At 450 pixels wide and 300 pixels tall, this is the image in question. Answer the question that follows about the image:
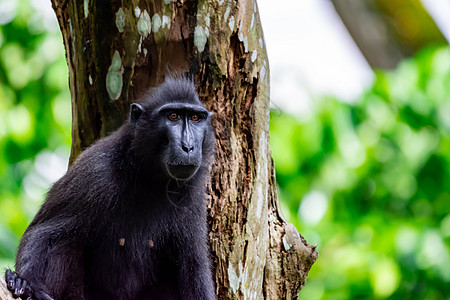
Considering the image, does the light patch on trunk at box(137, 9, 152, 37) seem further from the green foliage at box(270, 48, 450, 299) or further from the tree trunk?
the tree trunk

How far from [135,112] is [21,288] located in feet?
Result: 5.19

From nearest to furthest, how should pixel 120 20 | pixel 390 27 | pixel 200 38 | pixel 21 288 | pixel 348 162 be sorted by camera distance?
pixel 21 288 < pixel 200 38 < pixel 120 20 < pixel 348 162 < pixel 390 27

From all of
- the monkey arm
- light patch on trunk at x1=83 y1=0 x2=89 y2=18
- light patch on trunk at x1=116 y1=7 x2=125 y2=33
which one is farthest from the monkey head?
light patch on trunk at x1=83 y1=0 x2=89 y2=18

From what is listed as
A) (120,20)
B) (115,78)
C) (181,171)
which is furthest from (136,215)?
(120,20)

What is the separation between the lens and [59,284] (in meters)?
4.79

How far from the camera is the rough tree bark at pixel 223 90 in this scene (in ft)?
17.2

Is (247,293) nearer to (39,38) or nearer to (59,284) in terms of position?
(59,284)

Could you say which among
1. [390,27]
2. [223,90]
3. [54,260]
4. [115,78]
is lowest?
[54,260]

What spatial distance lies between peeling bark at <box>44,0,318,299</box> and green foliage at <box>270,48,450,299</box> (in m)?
2.78

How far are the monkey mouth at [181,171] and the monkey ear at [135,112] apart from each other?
527 mm

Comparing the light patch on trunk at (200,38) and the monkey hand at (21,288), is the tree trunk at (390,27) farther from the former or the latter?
the monkey hand at (21,288)

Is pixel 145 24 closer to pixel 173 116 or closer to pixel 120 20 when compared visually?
pixel 120 20

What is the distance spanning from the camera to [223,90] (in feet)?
17.4

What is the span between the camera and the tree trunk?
12.2 metres
